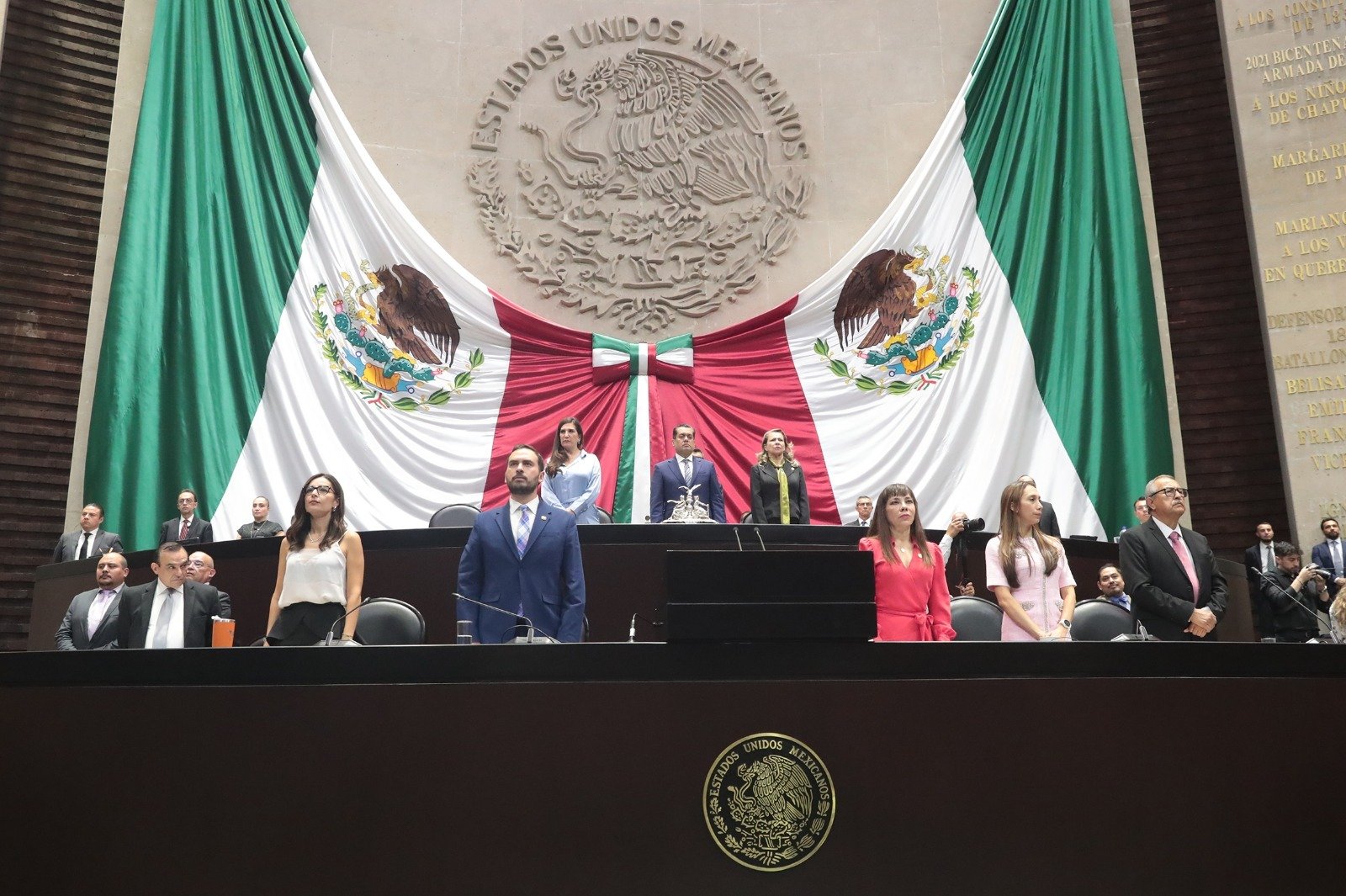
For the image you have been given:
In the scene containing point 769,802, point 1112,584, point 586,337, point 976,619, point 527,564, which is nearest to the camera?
point 769,802

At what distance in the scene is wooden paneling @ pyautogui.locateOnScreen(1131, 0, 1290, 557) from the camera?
8938mm

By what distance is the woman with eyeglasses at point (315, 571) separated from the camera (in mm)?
4070

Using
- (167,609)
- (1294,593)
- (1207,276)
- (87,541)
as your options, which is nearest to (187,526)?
(87,541)

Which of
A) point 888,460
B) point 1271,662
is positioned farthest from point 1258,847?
point 888,460

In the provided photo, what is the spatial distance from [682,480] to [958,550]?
5.72 ft

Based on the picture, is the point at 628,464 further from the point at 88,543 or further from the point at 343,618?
the point at 343,618

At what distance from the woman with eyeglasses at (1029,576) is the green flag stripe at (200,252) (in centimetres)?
610

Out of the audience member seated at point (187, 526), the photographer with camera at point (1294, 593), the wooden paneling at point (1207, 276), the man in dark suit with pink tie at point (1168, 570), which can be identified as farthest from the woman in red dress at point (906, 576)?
the wooden paneling at point (1207, 276)

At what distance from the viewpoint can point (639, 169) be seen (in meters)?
9.80

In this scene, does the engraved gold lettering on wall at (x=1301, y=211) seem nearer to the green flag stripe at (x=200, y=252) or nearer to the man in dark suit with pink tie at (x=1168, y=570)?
the man in dark suit with pink tie at (x=1168, y=570)

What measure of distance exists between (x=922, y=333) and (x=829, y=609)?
6.68 m

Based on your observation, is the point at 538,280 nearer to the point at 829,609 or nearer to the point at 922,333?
the point at 922,333

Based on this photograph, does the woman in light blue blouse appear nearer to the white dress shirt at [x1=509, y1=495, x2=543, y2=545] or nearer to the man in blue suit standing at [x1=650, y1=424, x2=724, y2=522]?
the man in blue suit standing at [x1=650, y1=424, x2=724, y2=522]

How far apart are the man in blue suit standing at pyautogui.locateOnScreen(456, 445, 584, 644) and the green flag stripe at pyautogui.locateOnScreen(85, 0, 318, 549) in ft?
15.8
